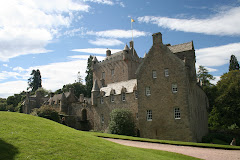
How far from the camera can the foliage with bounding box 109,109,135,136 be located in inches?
1238

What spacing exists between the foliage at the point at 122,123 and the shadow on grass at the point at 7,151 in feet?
77.4

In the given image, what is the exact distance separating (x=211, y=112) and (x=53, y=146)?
153ft

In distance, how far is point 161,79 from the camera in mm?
29188

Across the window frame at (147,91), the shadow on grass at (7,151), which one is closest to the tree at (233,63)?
the window frame at (147,91)

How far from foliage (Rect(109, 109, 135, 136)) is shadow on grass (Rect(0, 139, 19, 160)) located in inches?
929

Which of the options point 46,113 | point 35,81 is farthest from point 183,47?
point 35,81

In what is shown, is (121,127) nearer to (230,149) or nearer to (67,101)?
(230,149)

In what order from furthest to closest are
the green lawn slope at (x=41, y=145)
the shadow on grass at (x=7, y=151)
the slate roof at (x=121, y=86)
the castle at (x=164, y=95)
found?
the slate roof at (x=121, y=86) < the castle at (x=164, y=95) < the green lawn slope at (x=41, y=145) < the shadow on grass at (x=7, y=151)

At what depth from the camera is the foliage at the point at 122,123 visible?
3144 cm

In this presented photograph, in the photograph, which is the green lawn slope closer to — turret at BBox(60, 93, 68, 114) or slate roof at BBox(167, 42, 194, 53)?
slate roof at BBox(167, 42, 194, 53)

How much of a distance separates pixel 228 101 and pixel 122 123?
2484 centimetres

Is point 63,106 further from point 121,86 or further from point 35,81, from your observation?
point 35,81

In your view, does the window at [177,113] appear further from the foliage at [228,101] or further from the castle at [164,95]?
the foliage at [228,101]

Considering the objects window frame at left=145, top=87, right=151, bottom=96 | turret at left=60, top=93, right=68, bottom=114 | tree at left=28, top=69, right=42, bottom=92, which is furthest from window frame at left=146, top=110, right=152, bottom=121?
tree at left=28, top=69, right=42, bottom=92
